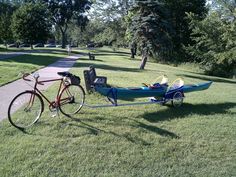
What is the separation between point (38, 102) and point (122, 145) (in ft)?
6.73

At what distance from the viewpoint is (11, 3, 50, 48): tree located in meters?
37.4

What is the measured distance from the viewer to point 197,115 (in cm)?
696

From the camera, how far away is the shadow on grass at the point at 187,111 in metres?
6.63

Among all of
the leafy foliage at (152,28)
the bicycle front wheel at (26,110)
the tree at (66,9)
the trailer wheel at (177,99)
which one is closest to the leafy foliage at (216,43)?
the leafy foliage at (152,28)

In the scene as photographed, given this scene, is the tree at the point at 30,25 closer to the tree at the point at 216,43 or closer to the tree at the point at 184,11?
the tree at the point at 184,11

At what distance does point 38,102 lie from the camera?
19.0ft

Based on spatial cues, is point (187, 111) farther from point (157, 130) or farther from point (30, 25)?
point (30, 25)

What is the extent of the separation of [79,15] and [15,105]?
53.8 meters

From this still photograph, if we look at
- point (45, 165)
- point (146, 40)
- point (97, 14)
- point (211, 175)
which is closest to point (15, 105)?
point (45, 165)

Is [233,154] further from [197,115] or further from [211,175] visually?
[197,115]

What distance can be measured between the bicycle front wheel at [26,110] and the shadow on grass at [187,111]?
2.44 m

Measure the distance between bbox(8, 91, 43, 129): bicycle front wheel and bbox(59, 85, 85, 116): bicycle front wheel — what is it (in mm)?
548

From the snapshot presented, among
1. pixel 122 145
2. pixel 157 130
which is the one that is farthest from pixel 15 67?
pixel 122 145

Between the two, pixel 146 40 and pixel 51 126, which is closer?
pixel 51 126
